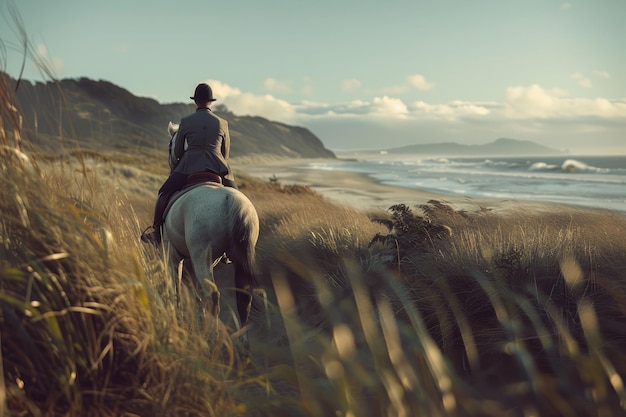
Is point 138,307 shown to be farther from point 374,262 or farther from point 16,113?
point 374,262

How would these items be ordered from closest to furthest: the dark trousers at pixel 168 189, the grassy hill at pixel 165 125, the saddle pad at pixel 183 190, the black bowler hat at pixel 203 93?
the saddle pad at pixel 183 190
the dark trousers at pixel 168 189
the black bowler hat at pixel 203 93
the grassy hill at pixel 165 125

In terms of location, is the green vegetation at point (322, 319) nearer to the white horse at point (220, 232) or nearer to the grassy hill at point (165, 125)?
the white horse at point (220, 232)

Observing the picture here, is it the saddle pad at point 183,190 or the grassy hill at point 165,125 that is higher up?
the grassy hill at point 165,125

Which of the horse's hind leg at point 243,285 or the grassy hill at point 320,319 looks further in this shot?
the horse's hind leg at point 243,285

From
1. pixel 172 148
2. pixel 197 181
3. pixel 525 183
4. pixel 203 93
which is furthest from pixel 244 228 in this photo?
pixel 525 183

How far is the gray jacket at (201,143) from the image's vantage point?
5.82m

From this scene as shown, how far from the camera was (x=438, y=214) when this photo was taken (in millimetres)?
7672

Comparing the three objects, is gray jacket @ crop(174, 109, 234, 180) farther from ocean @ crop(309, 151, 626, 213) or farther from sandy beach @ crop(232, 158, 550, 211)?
ocean @ crop(309, 151, 626, 213)

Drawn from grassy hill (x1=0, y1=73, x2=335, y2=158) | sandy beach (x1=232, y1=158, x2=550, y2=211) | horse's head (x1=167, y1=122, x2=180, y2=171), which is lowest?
sandy beach (x1=232, y1=158, x2=550, y2=211)

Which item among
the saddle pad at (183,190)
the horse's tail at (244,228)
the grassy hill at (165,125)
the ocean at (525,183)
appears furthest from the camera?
the grassy hill at (165,125)

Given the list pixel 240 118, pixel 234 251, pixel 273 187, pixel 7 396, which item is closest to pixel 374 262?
pixel 234 251

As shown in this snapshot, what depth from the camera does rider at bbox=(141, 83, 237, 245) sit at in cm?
582

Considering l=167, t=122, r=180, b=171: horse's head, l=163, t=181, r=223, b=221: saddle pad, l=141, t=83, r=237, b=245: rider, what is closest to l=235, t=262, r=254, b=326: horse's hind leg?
l=163, t=181, r=223, b=221: saddle pad

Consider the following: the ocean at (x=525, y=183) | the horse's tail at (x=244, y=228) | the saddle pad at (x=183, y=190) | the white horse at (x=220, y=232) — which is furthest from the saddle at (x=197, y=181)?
the ocean at (x=525, y=183)
